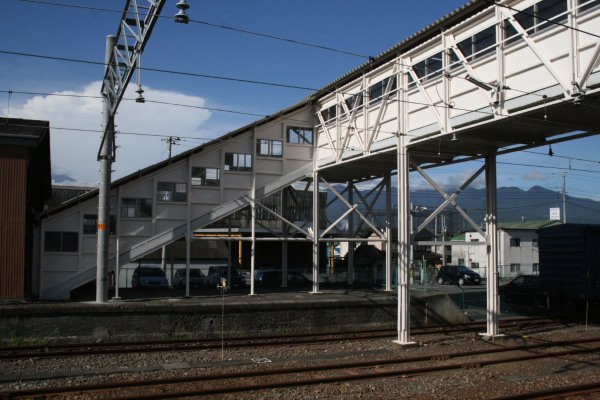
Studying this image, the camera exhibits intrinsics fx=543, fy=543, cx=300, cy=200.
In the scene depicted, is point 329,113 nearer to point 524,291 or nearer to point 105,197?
point 105,197

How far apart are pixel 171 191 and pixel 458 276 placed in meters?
27.1

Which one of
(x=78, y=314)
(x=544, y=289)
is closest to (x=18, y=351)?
(x=78, y=314)

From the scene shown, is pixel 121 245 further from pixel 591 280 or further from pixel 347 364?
pixel 591 280

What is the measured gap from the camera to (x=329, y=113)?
77.7ft

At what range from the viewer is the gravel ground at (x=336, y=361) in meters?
10.6

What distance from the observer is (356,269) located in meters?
32.9

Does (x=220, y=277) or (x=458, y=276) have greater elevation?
(x=220, y=277)

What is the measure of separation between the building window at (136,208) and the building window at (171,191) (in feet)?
1.72

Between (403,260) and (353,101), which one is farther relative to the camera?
(353,101)

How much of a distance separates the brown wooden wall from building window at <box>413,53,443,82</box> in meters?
13.8

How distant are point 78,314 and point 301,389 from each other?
838 cm

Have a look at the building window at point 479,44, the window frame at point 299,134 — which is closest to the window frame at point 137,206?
the window frame at point 299,134

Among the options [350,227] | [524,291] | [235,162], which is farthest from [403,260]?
[524,291]

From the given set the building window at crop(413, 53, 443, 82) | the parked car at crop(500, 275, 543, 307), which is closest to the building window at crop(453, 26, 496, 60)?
the building window at crop(413, 53, 443, 82)
